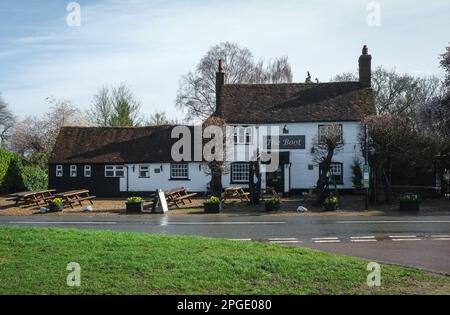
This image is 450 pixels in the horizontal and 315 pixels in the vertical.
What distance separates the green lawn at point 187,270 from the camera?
8.38m

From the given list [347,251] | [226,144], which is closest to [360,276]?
[347,251]

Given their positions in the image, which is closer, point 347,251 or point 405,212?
point 347,251

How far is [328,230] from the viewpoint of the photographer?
717 inches

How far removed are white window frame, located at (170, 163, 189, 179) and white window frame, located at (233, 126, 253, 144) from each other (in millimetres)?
4068

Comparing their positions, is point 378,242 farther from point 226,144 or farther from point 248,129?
point 248,129

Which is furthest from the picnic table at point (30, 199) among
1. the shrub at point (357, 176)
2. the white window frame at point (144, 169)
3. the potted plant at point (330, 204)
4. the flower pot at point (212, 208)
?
the shrub at point (357, 176)

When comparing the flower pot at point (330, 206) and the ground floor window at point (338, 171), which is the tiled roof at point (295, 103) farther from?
the flower pot at point (330, 206)

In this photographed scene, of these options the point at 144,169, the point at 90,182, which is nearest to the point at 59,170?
the point at 90,182

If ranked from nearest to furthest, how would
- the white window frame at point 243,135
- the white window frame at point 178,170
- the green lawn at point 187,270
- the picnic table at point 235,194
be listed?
the green lawn at point 187,270, the picnic table at point 235,194, the white window frame at point 243,135, the white window frame at point 178,170

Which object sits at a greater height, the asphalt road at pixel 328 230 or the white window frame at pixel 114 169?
the white window frame at pixel 114 169

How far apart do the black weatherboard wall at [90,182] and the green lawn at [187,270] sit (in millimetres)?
25160

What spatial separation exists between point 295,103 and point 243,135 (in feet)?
15.3
